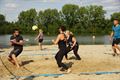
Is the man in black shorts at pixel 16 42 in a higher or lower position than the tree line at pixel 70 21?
higher

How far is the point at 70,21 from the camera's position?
342 feet

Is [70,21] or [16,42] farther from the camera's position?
[70,21]

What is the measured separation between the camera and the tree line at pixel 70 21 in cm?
9888

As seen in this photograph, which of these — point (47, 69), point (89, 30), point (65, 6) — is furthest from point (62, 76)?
point (65, 6)

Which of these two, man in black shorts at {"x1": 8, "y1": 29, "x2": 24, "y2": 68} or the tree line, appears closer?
man in black shorts at {"x1": 8, "y1": 29, "x2": 24, "y2": 68}

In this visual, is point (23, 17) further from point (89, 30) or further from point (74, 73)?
point (74, 73)

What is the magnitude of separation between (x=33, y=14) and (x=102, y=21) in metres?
24.3

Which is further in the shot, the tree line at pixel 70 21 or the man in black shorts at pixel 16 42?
the tree line at pixel 70 21

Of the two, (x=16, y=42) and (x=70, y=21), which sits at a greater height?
(x=16, y=42)

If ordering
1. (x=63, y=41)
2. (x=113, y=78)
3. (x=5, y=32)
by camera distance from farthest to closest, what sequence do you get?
(x=5, y=32)
(x=63, y=41)
(x=113, y=78)

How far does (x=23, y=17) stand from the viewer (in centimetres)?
11094

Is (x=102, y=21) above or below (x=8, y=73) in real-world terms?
below

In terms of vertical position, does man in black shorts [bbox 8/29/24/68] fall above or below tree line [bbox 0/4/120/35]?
above

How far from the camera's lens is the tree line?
98.9m
